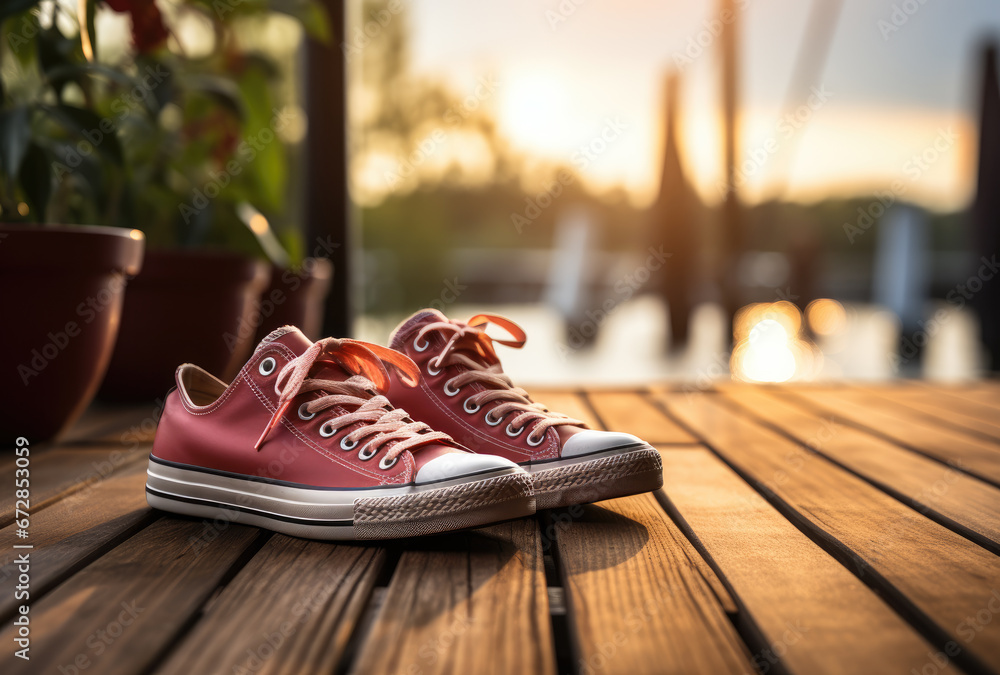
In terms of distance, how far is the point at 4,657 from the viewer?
1.72 ft

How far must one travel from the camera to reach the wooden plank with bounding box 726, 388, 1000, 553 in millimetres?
875

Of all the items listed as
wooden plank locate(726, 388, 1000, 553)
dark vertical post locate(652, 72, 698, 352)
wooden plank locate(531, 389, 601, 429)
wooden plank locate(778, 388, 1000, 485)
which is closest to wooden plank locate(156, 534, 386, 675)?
wooden plank locate(726, 388, 1000, 553)

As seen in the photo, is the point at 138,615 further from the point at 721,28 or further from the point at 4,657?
the point at 721,28

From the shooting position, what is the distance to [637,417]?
5.06 feet

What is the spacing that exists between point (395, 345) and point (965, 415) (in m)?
1.31

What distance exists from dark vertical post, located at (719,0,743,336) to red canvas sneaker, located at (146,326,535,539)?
202cm

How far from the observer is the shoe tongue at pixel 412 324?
0.96m

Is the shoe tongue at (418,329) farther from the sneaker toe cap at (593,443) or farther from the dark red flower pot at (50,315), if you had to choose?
the dark red flower pot at (50,315)

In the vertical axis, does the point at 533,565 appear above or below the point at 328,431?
below

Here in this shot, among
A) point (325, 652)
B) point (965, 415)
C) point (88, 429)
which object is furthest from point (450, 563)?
point (965, 415)

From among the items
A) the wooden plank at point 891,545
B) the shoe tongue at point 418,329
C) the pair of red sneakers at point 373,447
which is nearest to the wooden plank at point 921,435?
the wooden plank at point 891,545

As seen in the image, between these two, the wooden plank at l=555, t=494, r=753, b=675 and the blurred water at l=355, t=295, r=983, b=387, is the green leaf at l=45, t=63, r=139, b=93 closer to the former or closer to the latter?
the wooden plank at l=555, t=494, r=753, b=675

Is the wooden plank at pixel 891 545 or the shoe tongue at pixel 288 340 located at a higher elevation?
the shoe tongue at pixel 288 340

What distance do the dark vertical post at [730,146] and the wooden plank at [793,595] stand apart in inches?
71.8
